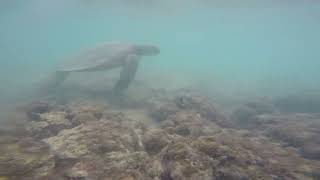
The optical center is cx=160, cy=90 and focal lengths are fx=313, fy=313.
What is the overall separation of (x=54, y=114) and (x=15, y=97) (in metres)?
12.0

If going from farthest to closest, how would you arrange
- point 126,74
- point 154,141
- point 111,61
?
1. point 111,61
2. point 126,74
3. point 154,141

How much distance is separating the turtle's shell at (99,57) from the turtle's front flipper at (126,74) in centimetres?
93

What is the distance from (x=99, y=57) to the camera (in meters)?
18.9

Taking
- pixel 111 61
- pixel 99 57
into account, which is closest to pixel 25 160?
pixel 111 61

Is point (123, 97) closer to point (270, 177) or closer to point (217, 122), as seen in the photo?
point (217, 122)

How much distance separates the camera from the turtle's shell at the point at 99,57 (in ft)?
59.9

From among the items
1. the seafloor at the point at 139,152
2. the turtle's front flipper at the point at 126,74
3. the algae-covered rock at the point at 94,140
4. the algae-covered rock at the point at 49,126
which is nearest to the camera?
the seafloor at the point at 139,152

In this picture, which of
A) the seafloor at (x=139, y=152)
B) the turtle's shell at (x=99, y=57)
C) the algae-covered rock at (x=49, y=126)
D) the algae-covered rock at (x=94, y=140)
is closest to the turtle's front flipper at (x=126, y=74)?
the turtle's shell at (x=99, y=57)

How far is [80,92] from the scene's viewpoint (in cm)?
1778

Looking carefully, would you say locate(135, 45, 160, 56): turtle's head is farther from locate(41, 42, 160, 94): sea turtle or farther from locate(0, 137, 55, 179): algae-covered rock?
locate(0, 137, 55, 179): algae-covered rock

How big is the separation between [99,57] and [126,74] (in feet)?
9.16

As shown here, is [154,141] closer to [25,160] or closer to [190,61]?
[25,160]

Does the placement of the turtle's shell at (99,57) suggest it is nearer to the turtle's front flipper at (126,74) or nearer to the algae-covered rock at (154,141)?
the turtle's front flipper at (126,74)

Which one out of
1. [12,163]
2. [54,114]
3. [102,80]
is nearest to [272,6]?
[102,80]
